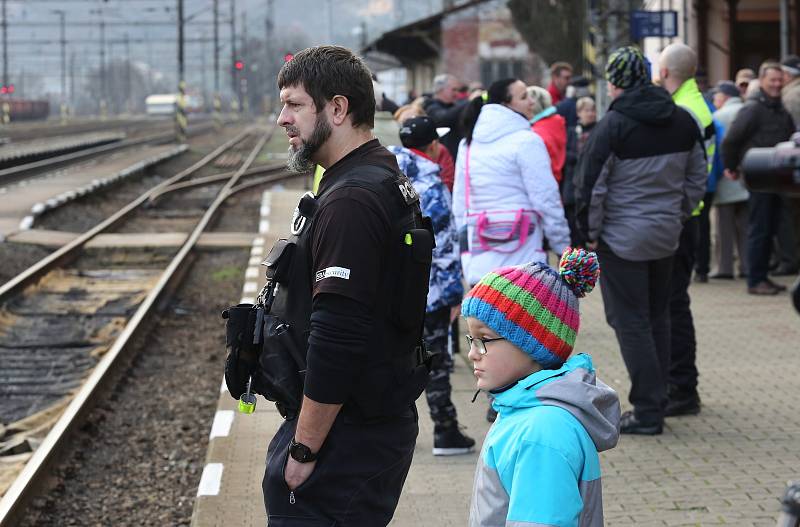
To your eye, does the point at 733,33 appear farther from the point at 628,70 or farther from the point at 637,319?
the point at 637,319

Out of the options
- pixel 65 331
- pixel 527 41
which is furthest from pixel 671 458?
pixel 527 41

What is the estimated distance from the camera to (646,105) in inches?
251

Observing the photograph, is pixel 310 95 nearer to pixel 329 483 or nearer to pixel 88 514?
pixel 329 483

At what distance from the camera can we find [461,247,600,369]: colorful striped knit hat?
9.91ft

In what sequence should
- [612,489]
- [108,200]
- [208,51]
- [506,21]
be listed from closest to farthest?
[612,489], [108,200], [506,21], [208,51]

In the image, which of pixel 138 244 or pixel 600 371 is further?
pixel 138 244

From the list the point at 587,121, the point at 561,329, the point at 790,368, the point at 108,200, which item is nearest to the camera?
the point at 561,329

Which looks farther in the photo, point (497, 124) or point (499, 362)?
point (497, 124)

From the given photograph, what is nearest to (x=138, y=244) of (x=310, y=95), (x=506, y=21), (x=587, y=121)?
(x=587, y=121)

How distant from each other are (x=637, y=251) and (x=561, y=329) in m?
3.52

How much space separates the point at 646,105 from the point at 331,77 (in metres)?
3.37

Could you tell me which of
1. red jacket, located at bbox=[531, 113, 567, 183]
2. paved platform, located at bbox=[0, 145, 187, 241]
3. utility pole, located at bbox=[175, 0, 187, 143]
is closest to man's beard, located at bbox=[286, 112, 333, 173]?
red jacket, located at bbox=[531, 113, 567, 183]

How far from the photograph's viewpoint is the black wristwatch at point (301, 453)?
3.25 m

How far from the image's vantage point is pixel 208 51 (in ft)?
607
